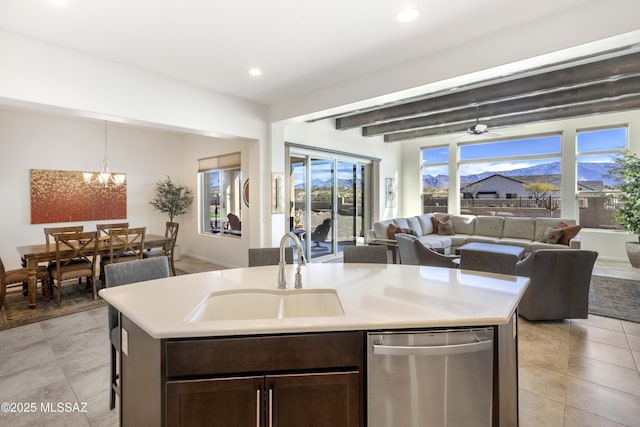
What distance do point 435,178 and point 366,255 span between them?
6528 millimetres

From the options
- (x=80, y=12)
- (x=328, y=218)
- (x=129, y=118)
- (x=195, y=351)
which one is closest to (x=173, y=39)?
(x=80, y=12)

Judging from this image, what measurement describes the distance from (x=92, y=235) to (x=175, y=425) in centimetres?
405

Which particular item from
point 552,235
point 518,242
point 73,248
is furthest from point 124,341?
point 552,235

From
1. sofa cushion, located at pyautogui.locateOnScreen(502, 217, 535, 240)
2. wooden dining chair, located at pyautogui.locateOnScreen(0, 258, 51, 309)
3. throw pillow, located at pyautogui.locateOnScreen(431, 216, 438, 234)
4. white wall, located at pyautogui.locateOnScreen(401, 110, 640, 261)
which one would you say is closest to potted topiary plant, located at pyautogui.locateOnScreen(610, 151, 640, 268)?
white wall, located at pyautogui.locateOnScreen(401, 110, 640, 261)

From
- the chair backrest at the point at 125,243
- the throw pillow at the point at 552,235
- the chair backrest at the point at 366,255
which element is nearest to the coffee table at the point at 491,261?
the chair backrest at the point at 366,255

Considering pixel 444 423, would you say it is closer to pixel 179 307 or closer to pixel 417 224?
pixel 179 307

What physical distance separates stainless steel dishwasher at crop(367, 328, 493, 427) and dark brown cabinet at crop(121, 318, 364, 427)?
0.07 metres

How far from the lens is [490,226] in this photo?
6.82m

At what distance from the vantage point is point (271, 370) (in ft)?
4.06

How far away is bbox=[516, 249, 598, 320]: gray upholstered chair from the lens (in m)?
3.18

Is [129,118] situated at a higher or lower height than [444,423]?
higher

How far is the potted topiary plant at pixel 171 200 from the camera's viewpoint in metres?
6.78

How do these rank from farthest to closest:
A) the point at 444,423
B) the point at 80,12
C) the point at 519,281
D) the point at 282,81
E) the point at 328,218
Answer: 1. the point at 328,218
2. the point at 282,81
3. the point at 80,12
4. the point at 519,281
5. the point at 444,423

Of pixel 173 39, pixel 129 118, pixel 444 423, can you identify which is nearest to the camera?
pixel 444 423
